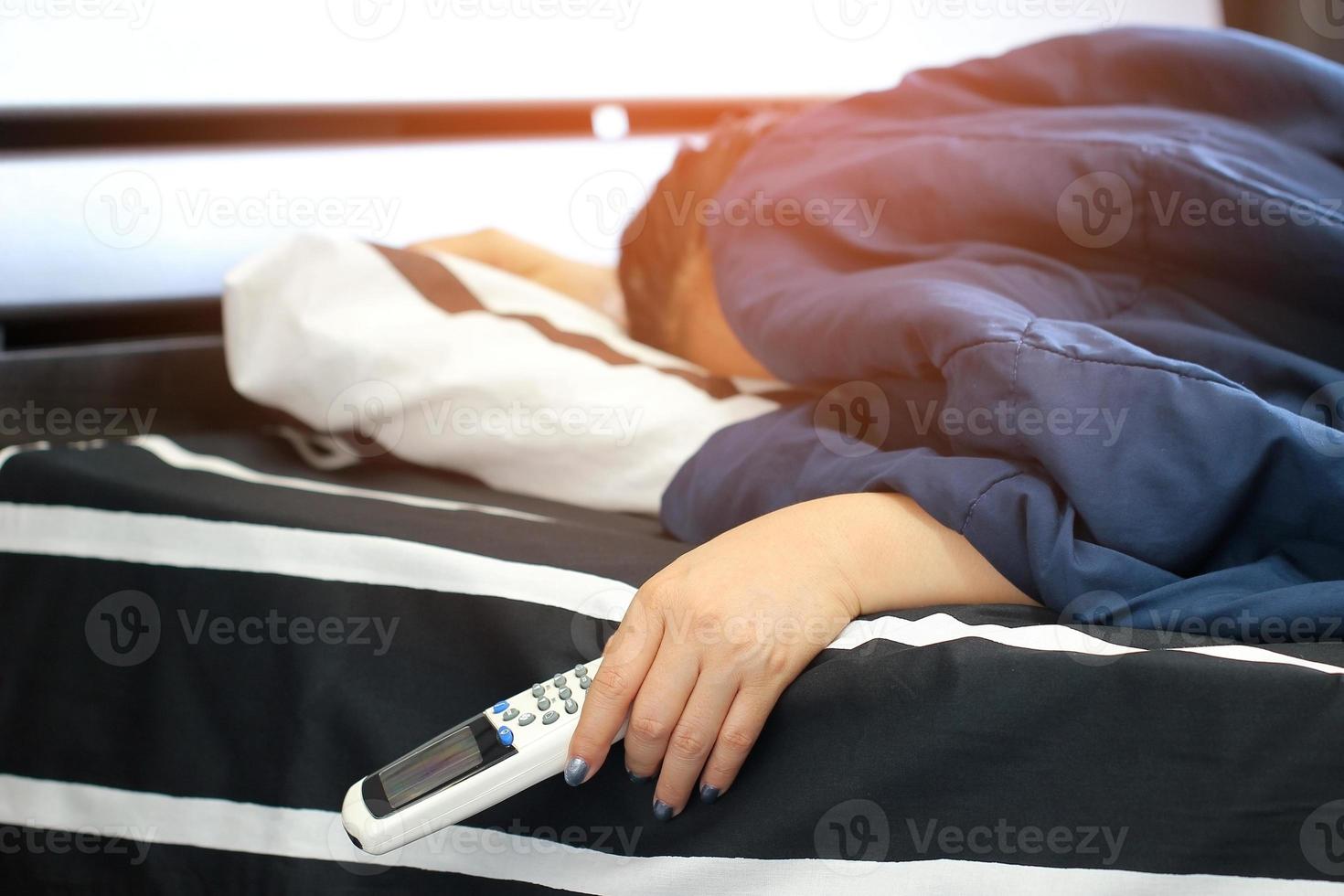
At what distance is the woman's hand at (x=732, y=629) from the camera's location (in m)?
0.47

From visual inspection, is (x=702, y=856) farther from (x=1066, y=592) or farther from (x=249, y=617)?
(x=249, y=617)

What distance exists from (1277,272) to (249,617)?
72 cm

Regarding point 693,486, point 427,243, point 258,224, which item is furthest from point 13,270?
point 693,486

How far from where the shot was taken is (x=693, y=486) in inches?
27.8

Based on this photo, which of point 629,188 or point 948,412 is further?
point 629,188
